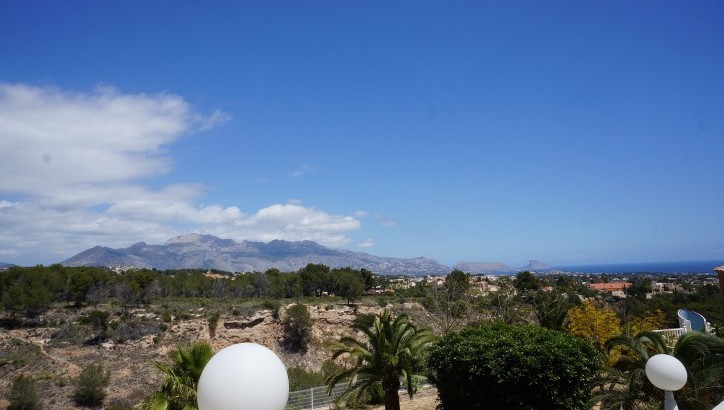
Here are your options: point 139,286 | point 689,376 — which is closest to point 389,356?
point 689,376

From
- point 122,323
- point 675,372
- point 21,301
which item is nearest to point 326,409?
point 675,372

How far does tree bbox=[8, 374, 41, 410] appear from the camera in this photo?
893 inches

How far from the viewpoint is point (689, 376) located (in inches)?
363

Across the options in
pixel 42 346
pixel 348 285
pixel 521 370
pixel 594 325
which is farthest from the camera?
pixel 348 285

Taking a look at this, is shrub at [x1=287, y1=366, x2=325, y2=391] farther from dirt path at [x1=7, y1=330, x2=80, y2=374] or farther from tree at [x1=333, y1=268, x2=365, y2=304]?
tree at [x1=333, y1=268, x2=365, y2=304]

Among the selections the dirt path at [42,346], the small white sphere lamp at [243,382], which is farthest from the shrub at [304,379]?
the small white sphere lamp at [243,382]

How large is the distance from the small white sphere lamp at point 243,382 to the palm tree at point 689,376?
8.37 metres

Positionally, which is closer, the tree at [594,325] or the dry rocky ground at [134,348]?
the tree at [594,325]

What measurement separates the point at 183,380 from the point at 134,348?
2588cm

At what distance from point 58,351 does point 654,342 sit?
32.6 m

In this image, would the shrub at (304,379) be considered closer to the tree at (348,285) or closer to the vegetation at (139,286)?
the vegetation at (139,286)

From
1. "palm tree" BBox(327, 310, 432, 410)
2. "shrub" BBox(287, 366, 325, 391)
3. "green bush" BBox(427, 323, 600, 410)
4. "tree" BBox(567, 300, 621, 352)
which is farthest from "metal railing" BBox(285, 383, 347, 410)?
"tree" BBox(567, 300, 621, 352)

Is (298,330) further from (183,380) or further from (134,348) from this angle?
(183,380)

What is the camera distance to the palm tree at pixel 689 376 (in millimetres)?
9047
